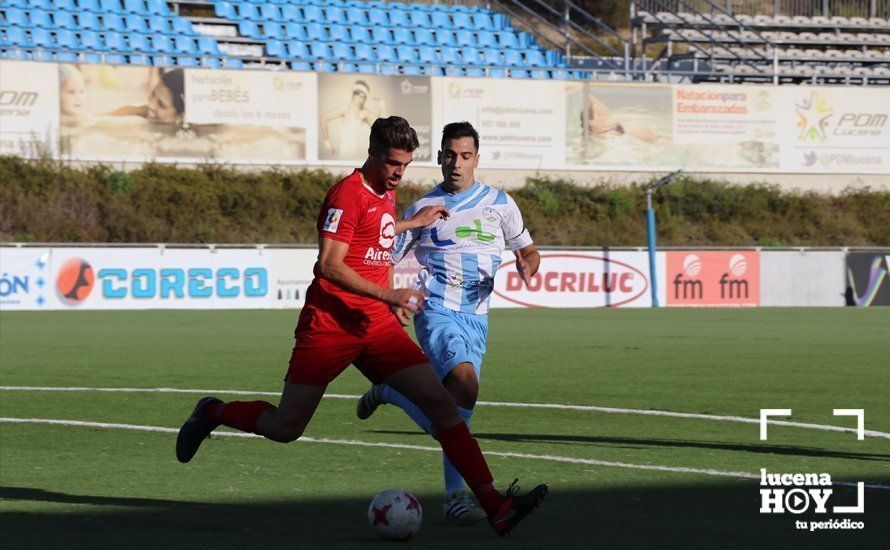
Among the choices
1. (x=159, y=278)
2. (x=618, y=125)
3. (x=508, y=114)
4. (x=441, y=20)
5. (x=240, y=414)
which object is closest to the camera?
(x=240, y=414)

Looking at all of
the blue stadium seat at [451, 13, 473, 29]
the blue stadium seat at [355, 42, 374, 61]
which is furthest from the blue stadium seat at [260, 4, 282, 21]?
the blue stadium seat at [451, 13, 473, 29]

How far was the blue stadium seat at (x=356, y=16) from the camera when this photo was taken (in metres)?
46.3

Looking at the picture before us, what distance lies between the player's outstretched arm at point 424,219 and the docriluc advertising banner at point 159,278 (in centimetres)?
2427

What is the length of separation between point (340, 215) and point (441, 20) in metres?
42.3

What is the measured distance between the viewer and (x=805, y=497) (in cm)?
720

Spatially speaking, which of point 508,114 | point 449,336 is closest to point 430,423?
point 449,336

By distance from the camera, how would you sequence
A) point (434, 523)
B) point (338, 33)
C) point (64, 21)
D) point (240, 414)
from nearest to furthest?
point (434, 523) → point (240, 414) → point (64, 21) → point (338, 33)

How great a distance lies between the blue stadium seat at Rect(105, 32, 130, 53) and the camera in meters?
41.3

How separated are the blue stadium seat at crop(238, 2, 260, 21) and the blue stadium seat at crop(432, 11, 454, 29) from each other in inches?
249

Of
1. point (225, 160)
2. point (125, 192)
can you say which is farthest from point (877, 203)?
point (125, 192)

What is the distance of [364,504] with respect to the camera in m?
7.27

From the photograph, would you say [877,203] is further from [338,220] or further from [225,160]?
[338,220]

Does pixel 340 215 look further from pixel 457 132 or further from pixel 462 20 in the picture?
pixel 462 20

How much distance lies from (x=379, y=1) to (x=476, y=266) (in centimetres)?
4246
